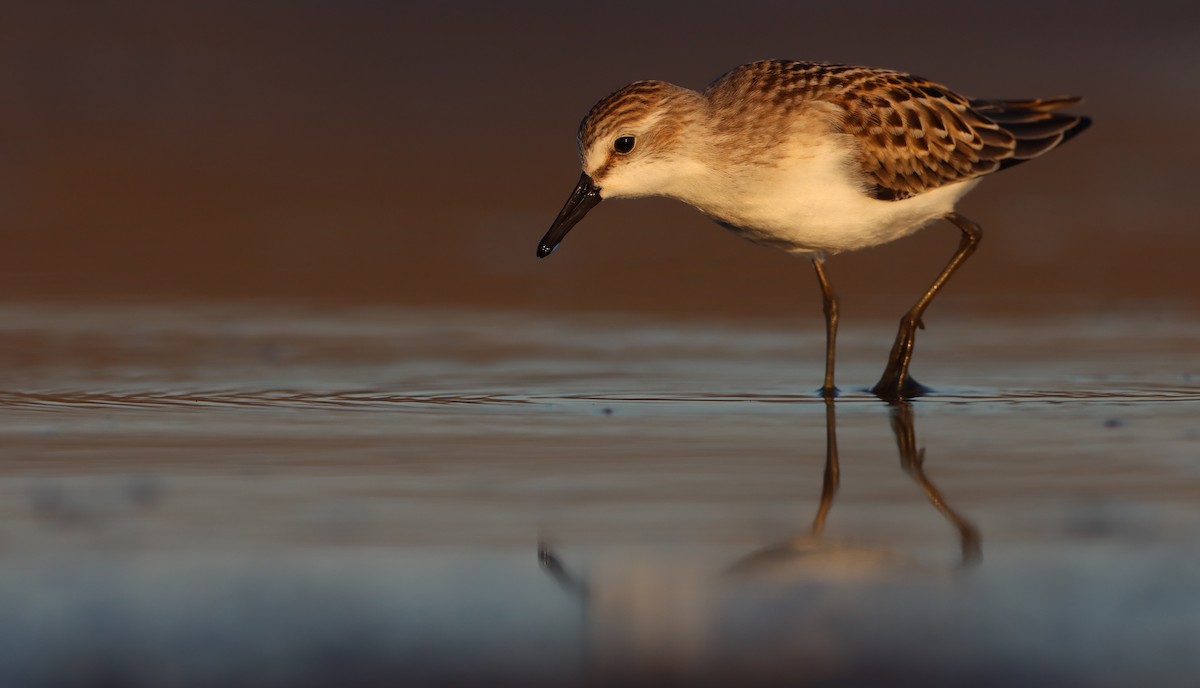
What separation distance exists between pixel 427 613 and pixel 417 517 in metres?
1.01

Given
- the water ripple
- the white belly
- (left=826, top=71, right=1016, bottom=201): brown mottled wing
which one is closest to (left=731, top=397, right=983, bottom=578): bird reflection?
the water ripple

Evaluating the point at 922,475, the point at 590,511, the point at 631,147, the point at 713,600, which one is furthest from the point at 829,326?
the point at 713,600

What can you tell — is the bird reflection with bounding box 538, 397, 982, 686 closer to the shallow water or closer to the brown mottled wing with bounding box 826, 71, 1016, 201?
the shallow water

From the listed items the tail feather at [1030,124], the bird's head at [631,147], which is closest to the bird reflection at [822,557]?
the bird's head at [631,147]

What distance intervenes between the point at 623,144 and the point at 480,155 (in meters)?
8.18

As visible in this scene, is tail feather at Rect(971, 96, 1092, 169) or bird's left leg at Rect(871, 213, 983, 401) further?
tail feather at Rect(971, 96, 1092, 169)

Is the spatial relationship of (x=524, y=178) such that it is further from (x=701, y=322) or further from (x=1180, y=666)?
(x=1180, y=666)

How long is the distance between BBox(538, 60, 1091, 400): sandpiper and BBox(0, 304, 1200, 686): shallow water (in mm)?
644

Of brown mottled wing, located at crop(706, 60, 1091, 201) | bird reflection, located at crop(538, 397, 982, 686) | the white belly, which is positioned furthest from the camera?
brown mottled wing, located at crop(706, 60, 1091, 201)

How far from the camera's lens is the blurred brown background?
10.7 meters

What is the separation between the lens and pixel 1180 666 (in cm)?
377

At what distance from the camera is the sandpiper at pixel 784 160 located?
7441 mm

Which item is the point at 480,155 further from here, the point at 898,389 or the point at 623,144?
the point at 898,389

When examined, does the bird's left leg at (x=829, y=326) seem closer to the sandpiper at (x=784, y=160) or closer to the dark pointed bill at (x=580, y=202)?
the sandpiper at (x=784, y=160)
